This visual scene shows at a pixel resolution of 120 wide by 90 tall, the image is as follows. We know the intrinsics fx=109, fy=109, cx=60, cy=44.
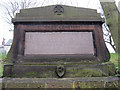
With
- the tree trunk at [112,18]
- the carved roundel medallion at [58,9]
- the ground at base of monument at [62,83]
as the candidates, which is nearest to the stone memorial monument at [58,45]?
the carved roundel medallion at [58,9]

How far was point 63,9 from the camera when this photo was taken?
10.9 feet

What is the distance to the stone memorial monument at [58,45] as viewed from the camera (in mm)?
2707

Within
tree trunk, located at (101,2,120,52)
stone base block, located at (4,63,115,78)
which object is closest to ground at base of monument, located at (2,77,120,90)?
stone base block, located at (4,63,115,78)

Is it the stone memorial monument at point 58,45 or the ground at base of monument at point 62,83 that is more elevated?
the stone memorial monument at point 58,45

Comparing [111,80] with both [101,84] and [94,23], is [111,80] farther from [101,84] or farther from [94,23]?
[94,23]

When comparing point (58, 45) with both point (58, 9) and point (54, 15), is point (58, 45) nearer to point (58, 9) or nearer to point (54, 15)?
point (54, 15)

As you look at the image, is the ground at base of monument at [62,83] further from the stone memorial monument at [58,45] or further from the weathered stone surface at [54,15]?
the weathered stone surface at [54,15]

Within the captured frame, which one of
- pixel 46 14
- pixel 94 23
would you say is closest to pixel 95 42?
pixel 94 23

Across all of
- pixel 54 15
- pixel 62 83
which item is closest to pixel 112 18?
pixel 54 15

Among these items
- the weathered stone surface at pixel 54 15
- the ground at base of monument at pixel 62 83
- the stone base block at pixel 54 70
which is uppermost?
the weathered stone surface at pixel 54 15

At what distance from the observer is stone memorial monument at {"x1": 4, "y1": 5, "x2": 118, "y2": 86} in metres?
2.71

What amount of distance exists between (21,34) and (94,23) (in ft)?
7.01

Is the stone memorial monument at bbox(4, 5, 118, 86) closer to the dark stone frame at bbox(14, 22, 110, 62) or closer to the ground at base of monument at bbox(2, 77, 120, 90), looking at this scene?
the dark stone frame at bbox(14, 22, 110, 62)

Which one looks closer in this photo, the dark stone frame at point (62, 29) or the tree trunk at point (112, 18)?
the tree trunk at point (112, 18)
